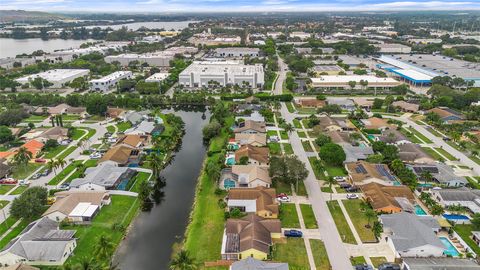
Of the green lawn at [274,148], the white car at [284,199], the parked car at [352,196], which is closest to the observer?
the white car at [284,199]

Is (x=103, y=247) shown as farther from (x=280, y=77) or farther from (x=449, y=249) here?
(x=280, y=77)

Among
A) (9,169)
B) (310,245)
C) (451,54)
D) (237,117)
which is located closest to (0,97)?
(9,169)

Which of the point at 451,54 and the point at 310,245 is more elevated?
the point at 451,54

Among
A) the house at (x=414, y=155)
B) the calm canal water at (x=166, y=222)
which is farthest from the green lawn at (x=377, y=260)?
the house at (x=414, y=155)

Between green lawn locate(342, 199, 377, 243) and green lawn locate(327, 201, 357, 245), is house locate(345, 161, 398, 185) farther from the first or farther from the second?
green lawn locate(327, 201, 357, 245)

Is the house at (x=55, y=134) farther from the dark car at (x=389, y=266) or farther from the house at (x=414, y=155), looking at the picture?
the house at (x=414, y=155)

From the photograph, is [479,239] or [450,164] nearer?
[479,239]

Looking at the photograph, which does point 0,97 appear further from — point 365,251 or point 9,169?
point 365,251
